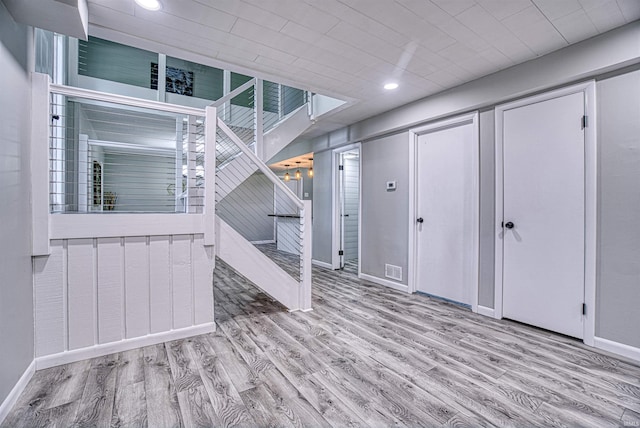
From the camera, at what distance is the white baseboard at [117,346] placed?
1982 millimetres

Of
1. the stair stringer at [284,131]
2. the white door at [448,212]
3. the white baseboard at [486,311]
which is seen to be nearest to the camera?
the white baseboard at [486,311]

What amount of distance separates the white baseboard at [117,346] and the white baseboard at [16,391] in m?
0.09

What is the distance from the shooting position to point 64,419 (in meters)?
1.48

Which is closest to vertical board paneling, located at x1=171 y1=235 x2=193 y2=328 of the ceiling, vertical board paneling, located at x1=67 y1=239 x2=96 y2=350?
vertical board paneling, located at x1=67 y1=239 x2=96 y2=350

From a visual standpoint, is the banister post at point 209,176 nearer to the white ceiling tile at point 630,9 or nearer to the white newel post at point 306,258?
the white newel post at point 306,258

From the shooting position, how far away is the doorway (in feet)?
16.8

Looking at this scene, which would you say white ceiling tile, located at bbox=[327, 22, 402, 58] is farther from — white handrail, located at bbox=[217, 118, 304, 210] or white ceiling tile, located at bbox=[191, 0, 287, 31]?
white handrail, located at bbox=[217, 118, 304, 210]

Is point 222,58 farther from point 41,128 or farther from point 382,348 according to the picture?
point 382,348

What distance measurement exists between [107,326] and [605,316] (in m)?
3.79

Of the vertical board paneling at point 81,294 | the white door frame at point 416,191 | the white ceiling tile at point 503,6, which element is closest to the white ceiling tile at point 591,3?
the white ceiling tile at point 503,6

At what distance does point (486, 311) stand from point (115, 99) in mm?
3833

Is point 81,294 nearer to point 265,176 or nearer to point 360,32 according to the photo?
point 360,32

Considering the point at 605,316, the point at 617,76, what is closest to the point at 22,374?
the point at 605,316

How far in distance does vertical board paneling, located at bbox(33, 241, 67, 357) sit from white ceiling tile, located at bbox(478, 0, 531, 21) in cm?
328
